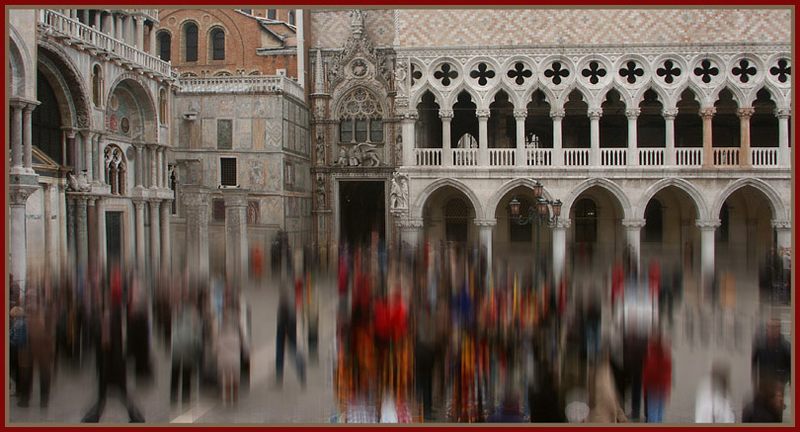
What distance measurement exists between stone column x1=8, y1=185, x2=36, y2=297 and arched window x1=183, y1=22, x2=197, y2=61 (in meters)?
18.9

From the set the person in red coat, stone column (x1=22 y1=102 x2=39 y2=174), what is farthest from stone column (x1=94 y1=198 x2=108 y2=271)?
the person in red coat

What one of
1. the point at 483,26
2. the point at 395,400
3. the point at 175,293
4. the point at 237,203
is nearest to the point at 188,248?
the point at 237,203

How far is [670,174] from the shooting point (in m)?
26.9

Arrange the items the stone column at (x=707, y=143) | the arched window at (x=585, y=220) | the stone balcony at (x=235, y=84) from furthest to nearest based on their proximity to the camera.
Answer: the arched window at (x=585, y=220), the stone balcony at (x=235, y=84), the stone column at (x=707, y=143)

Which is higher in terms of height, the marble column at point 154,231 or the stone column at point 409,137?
the stone column at point 409,137

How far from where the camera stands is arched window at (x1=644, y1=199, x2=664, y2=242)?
3056cm

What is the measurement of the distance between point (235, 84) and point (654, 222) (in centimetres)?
1751

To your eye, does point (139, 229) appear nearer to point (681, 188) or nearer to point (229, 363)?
point (229, 363)

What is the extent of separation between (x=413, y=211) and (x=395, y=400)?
18028 mm

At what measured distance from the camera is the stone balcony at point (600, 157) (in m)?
27.0

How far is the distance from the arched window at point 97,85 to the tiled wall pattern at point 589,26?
1020 centimetres

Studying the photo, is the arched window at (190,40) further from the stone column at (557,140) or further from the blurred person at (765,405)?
the blurred person at (765,405)

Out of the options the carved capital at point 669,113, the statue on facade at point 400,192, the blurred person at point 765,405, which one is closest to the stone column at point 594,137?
the carved capital at point 669,113

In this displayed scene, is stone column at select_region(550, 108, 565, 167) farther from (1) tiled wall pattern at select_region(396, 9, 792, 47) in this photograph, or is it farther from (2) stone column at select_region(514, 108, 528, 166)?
(1) tiled wall pattern at select_region(396, 9, 792, 47)
